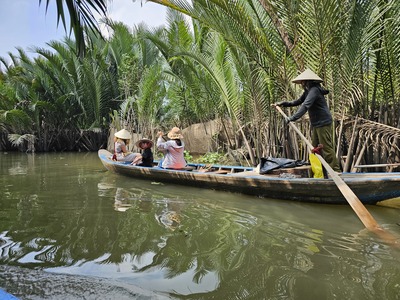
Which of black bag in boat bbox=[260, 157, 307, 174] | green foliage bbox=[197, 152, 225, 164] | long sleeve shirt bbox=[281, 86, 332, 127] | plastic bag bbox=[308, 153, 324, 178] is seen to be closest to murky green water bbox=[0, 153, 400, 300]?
Answer: plastic bag bbox=[308, 153, 324, 178]

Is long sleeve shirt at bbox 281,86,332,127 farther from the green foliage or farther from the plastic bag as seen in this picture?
the green foliage

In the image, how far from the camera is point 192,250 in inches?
120

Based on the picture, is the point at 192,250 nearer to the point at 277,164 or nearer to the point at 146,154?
the point at 277,164

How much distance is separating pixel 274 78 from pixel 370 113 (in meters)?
1.69

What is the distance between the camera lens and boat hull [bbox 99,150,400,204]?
4176 mm

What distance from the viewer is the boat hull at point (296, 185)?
164 inches

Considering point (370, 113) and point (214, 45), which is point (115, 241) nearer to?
point (370, 113)

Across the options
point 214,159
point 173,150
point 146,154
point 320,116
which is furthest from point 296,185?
point 214,159

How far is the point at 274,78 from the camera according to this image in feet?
20.3

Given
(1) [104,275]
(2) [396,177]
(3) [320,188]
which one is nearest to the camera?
(1) [104,275]

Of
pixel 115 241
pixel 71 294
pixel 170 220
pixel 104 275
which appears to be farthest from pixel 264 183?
pixel 71 294

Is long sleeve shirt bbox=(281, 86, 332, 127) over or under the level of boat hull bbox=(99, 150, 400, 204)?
over

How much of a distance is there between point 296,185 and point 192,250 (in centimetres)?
217

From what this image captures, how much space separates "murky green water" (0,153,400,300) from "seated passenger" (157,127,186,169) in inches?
61.4
